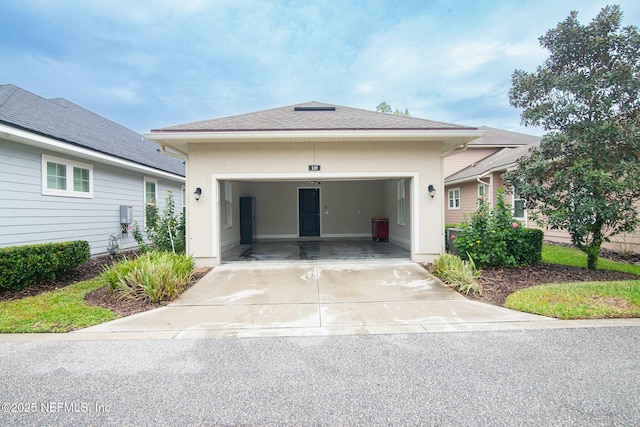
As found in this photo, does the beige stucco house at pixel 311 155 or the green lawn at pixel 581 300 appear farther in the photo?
the beige stucco house at pixel 311 155

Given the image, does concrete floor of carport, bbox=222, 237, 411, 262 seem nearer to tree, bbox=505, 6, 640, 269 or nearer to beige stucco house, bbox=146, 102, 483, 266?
beige stucco house, bbox=146, 102, 483, 266

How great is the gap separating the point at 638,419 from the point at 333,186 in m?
12.1

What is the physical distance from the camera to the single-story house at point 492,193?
844cm

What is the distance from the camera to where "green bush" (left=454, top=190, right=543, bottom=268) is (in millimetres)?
6367

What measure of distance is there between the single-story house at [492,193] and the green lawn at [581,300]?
2.52 meters

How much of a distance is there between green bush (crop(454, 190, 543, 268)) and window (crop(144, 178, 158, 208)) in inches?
407

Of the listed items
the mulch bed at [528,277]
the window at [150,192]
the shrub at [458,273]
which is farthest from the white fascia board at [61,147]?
the mulch bed at [528,277]

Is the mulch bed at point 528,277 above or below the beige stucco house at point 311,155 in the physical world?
below

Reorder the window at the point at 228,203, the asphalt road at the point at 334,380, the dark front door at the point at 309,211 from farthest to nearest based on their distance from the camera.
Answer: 1. the dark front door at the point at 309,211
2. the window at the point at 228,203
3. the asphalt road at the point at 334,380

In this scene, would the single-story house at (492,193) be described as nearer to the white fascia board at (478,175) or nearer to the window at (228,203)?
the white fascia board at (478,175)

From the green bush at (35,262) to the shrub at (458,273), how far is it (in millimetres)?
7840

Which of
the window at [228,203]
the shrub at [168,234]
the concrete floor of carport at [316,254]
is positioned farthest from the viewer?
the window at [228,203]

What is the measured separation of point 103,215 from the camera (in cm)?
909

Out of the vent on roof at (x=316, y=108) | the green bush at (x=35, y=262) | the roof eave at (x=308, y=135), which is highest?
the vent on roof at (x=316, y=108)
